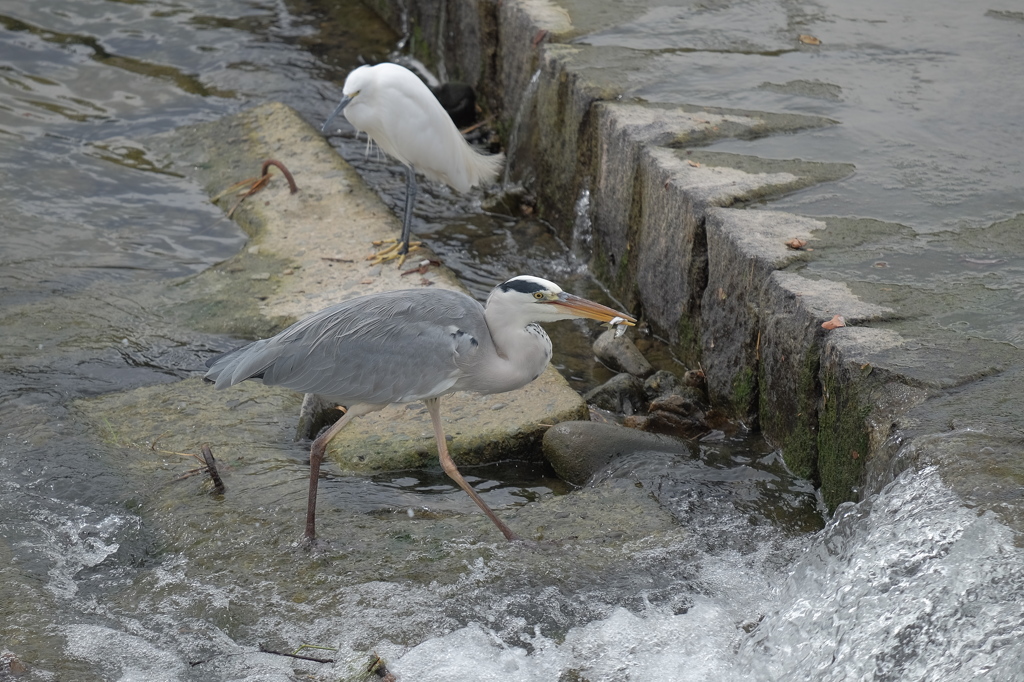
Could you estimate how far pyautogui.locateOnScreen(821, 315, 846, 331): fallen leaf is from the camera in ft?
12.6

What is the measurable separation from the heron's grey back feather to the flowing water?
478 mm

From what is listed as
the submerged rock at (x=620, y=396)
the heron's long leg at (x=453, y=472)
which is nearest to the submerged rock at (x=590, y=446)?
the submerged rock at (x=620, y=396)

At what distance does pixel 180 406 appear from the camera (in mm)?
4781

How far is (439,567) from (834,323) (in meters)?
1.66

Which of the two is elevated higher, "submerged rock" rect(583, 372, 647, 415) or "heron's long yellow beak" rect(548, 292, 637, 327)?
"heron's long yellow beak" rect(548, 292, 637, 327)

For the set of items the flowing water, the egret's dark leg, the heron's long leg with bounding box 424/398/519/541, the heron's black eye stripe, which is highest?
the heron's black eye stripe

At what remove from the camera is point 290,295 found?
5.70 meters

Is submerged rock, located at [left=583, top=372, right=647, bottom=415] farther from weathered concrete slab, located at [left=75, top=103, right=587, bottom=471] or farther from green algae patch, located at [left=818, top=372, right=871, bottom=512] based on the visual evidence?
green algae patch, located at [left=818, top=372, right=871, bottom=512]

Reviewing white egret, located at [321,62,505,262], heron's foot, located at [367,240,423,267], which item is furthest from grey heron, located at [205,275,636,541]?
white egret, located at [321,62,505,262]

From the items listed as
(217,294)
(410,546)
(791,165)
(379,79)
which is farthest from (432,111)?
(410,546)

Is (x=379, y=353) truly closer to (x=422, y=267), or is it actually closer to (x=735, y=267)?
(x=735, y=267)

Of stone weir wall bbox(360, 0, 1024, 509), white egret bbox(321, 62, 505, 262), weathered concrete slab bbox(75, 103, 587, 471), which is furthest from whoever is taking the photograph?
white egret bbox(321, 62, 505, 262)

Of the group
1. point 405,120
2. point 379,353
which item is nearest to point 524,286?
point 379,353

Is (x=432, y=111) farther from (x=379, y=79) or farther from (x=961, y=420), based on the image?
(x=961, y=420)
